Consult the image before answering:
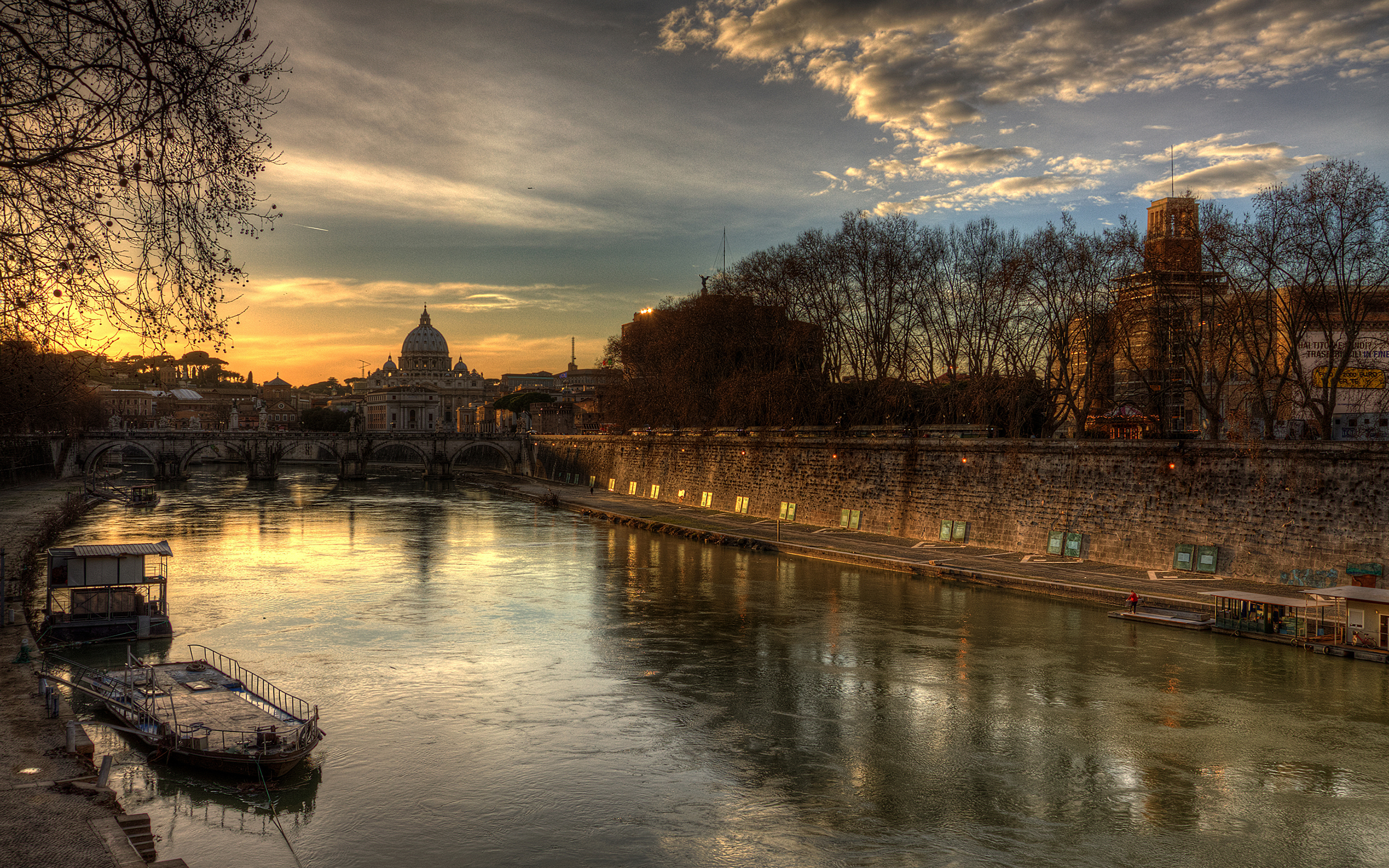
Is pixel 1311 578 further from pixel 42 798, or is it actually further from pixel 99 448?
pixel 99 448

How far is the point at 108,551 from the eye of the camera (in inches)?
1087

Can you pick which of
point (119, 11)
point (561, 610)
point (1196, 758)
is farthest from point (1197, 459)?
point (119, 11)

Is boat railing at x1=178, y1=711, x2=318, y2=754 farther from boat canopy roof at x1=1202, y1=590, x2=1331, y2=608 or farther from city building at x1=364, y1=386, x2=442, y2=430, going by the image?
city building at x1=364, y1=386, x2=442, y2=430

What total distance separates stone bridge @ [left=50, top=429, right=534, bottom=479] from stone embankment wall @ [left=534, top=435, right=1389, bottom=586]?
2406 inches

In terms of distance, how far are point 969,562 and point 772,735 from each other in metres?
19.7

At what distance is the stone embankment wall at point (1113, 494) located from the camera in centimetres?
2802

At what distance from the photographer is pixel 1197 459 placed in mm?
32000

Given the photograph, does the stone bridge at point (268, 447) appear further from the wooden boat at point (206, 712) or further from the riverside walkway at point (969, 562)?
the wooden boat at point (206, 712)

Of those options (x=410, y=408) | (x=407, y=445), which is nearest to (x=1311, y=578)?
(x=407, y=445)

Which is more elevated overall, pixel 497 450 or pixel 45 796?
pixel 497 450

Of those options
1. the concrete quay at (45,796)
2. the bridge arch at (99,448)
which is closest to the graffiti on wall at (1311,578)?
the concrete quay at (45,796)

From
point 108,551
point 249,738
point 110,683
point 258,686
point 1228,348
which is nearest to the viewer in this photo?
point 249,738

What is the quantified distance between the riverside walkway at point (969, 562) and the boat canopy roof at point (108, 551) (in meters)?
26.0

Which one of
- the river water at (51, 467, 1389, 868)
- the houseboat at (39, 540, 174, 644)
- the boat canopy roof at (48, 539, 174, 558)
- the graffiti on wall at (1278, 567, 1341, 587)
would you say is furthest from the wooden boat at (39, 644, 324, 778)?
the graffiti on wall at (1278, 567, 1341, 587)
